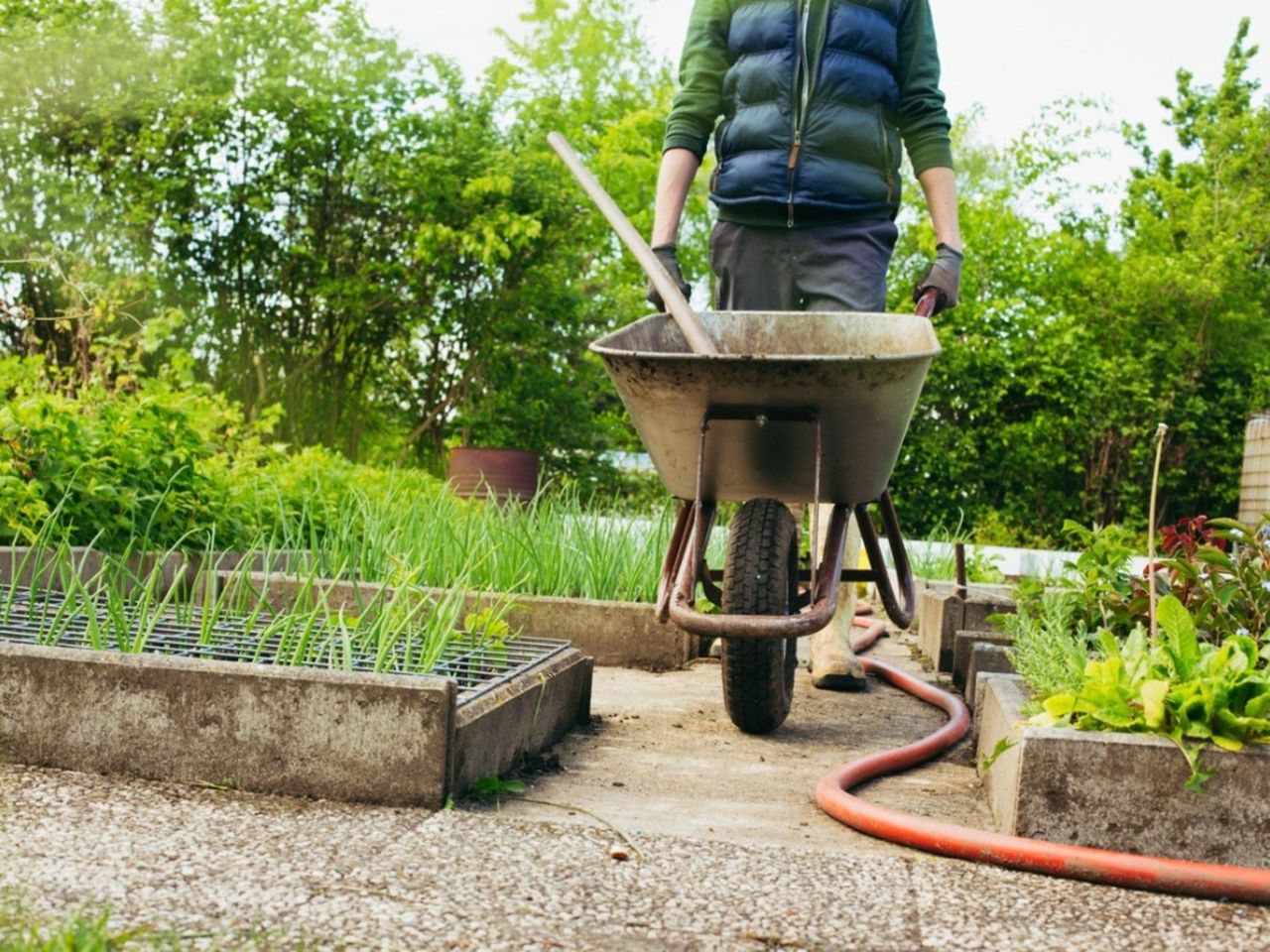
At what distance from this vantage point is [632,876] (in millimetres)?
1825

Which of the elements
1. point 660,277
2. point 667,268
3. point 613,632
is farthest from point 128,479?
point 660,277

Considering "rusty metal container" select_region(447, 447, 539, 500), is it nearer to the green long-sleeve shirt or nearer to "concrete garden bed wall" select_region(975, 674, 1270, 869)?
the green long-sleeve shirt

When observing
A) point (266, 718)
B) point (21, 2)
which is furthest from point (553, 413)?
point (266, 718)

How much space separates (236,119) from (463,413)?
2.80 meters

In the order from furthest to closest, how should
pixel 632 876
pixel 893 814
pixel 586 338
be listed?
pixel 586 338 → pixel 893 814 → pixel 632 876

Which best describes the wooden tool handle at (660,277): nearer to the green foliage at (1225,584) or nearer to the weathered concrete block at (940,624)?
the green foliage at (1225,584)

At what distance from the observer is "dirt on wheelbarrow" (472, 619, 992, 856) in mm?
2197

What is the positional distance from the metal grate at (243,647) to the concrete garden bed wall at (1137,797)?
3.15 feet

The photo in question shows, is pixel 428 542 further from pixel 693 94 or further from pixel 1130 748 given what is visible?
pixel 1130 748

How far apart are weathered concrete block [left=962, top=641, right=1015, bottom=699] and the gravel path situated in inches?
52.7

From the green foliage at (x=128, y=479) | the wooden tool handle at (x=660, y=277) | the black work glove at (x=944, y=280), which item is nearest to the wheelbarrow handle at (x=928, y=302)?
the black work glove at (x=944, y=280)

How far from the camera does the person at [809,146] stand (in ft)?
10.7

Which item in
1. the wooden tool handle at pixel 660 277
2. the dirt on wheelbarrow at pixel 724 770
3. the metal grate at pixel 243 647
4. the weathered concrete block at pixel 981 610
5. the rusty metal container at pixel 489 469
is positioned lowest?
the dirt on wheelbarrow at pixel 724 770

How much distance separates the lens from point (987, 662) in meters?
3.30
